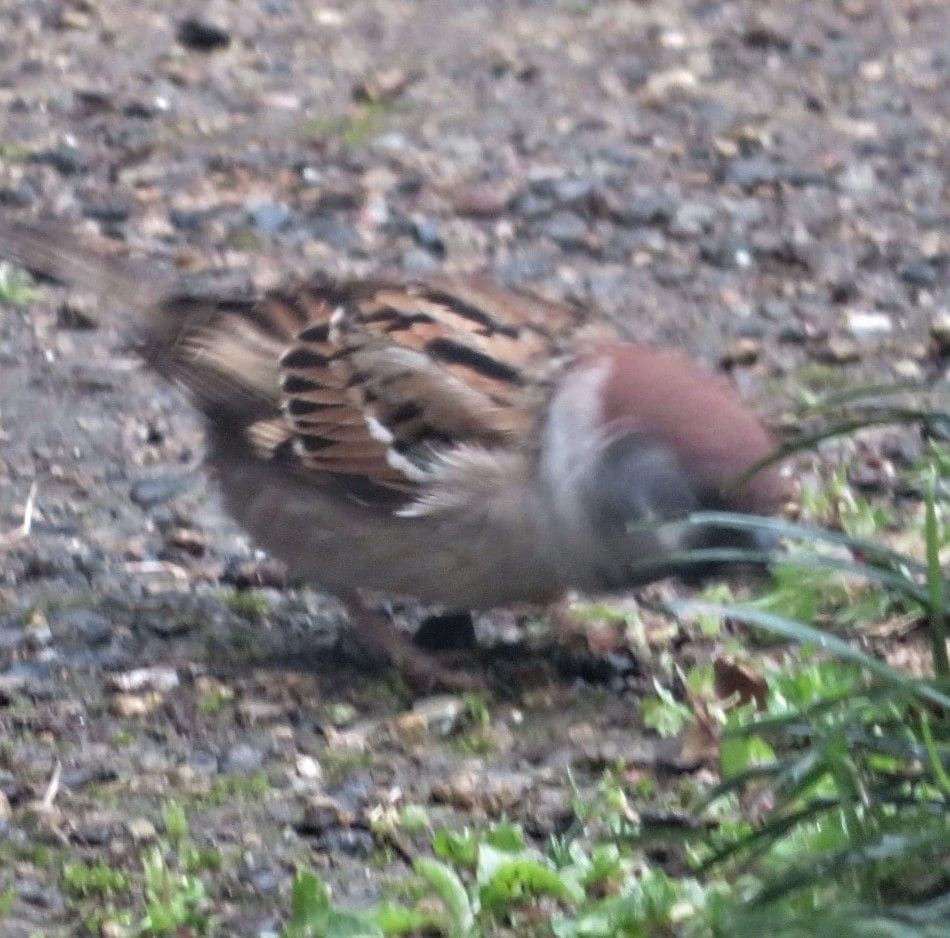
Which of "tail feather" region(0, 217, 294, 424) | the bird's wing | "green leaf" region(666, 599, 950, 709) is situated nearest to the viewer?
"green leaf" region(666, 599, 950, 709)

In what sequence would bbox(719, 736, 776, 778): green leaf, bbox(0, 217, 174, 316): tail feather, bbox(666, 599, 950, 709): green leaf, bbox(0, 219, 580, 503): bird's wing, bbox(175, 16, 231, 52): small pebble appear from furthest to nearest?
1. bbox(175, 16, 231, 52): small pebble
2. bbox(0, 217, 174, 316): tail feather
3. bbox(0, 219, 580, 503): bird's wing
4. bbox(719, 736, 776, 778): green leaf
5. bbox(666, 599, 950, 709): green leaf

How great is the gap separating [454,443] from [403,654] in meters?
0.47

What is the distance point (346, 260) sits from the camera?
635 centimetres

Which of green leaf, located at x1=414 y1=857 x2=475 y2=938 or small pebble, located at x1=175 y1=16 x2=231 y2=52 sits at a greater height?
green leaf, located at x1=414 y1=857 x2=475 y2=938

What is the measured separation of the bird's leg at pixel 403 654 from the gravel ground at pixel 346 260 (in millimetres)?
49

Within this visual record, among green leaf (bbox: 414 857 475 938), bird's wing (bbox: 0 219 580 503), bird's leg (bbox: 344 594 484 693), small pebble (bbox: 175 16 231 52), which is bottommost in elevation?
bird's leg (bbox: 344 594 484 693)

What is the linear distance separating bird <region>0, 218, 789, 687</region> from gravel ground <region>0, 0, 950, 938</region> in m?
0.27

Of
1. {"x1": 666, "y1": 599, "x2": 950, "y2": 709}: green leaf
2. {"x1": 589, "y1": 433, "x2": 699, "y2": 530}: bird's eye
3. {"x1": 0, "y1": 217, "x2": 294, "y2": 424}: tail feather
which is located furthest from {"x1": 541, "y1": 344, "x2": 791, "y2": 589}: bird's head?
{"x1": 666, "y1": 599, "x2": 950, "y2": 709}: green leaf

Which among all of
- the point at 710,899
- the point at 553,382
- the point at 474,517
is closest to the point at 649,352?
the point at 553,382

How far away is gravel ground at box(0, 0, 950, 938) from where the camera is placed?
12.7ft

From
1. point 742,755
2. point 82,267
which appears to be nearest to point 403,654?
point 742,755

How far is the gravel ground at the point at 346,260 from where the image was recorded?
153 inches

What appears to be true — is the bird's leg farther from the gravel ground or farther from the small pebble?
the small pebble

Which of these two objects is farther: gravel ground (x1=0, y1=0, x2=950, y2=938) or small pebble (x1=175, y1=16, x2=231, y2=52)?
small pebble (x1=175, y1=16, x2=231, y2=52)
